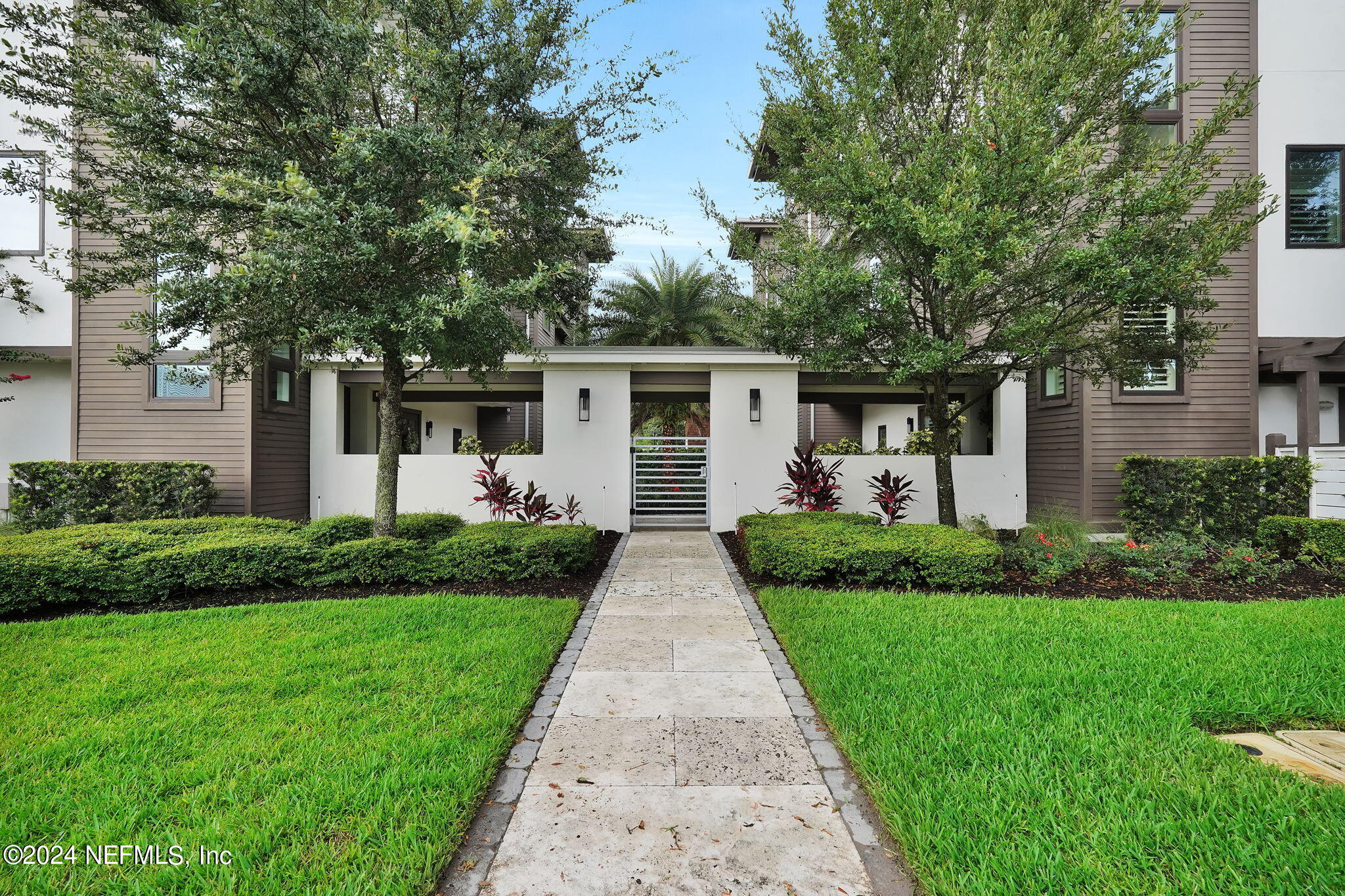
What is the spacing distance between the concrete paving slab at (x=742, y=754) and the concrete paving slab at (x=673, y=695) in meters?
0.12

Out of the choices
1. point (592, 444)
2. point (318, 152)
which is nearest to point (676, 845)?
point (318, 152)

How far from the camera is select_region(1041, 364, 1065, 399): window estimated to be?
9.27m

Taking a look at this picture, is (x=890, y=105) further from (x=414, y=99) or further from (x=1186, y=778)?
(x=1186, y=778)

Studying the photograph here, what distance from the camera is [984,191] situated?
532 centimetres

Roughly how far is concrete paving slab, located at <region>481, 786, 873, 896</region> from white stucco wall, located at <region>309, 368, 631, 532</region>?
7417 millimetres

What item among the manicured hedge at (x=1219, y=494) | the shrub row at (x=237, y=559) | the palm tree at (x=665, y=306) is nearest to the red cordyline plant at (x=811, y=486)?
the shrub row at (x=237, y=559)

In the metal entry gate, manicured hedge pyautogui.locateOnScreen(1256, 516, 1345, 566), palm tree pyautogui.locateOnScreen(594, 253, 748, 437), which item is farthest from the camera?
palm tree pyautogui.locateOnScreen(594, 253, 748, 437)

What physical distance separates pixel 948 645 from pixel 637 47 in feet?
19.9

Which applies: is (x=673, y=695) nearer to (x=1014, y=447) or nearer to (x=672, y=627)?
(x=672, y=627)

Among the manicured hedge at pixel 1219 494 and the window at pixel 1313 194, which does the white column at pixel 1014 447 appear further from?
the window at pixel 1313 194

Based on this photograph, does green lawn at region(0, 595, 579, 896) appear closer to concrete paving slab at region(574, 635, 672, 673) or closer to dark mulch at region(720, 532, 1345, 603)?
concrete paving slab at region(574, 635, 672, 673)

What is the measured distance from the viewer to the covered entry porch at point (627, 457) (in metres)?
9.65

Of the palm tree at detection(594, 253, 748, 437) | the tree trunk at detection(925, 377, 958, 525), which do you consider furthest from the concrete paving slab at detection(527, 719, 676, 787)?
the palm tree at detection(594, 253, 748, 437)

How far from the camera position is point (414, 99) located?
16.9 feet
